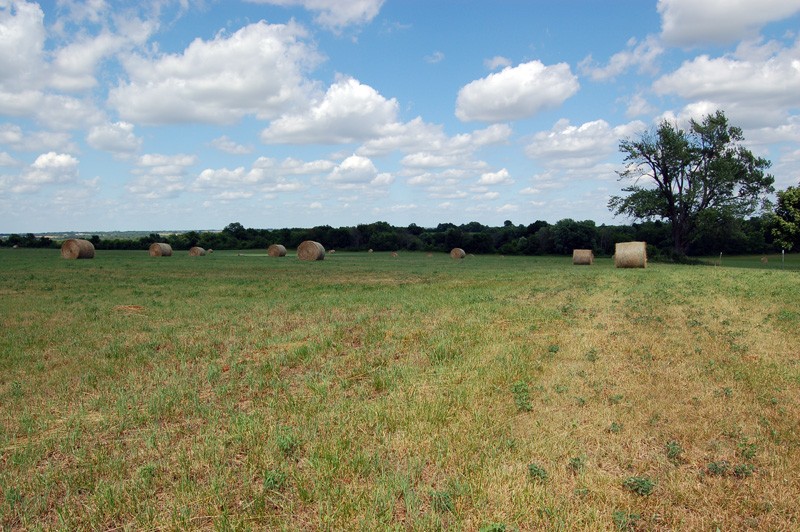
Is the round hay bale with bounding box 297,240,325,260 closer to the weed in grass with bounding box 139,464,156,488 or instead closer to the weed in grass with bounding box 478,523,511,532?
the weed in grass with bounding box 139,464,156,488

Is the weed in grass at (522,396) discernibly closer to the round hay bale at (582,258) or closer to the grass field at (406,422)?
the grass field at (406,422)

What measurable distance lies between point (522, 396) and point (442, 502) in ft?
12.2

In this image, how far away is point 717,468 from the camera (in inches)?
266

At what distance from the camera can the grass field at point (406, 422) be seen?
592 centimetres

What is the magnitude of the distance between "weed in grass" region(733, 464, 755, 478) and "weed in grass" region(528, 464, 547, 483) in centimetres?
241

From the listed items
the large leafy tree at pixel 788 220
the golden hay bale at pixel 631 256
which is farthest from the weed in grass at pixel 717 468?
the large leafy tree at pixel 788 220

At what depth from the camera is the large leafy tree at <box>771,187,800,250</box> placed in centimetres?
4781

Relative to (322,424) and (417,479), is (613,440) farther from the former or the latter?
(322,424)

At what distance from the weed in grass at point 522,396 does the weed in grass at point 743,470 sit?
287cm

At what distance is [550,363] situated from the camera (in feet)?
36.9

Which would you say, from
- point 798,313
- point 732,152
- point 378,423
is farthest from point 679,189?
point 378,423

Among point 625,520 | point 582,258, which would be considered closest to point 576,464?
point 625,520

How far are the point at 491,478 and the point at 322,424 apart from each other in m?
2.72

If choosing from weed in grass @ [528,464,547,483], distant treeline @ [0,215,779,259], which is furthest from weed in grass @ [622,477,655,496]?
distant treeline @ [0,215,779,259]
